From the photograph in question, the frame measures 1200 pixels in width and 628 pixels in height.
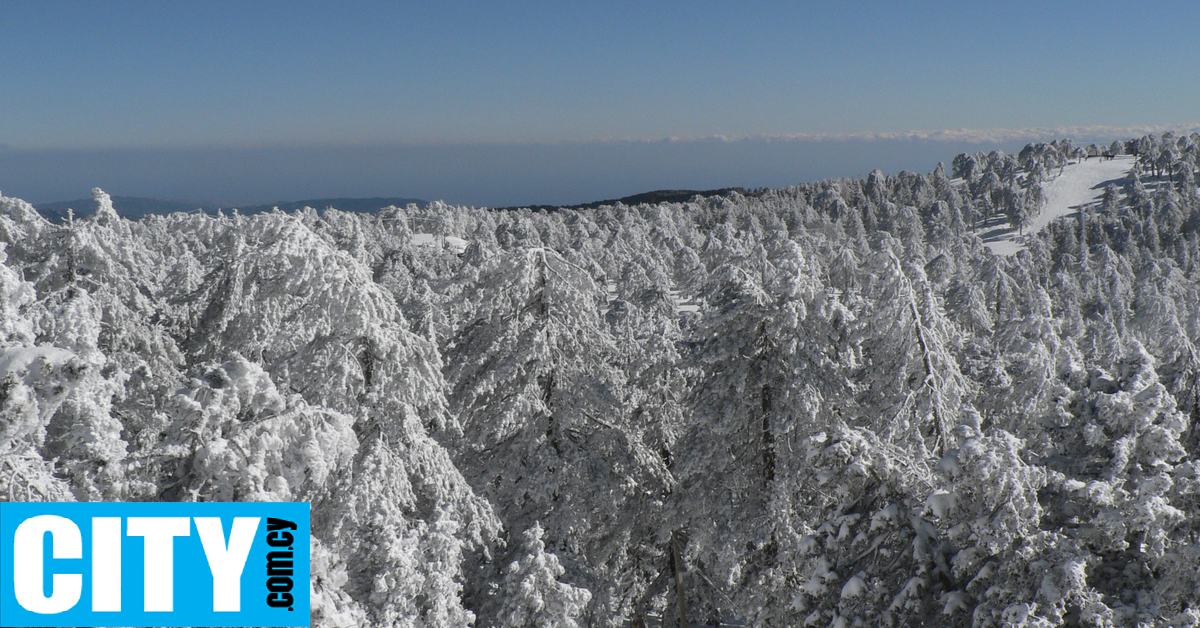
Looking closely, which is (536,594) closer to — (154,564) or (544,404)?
(544,404)

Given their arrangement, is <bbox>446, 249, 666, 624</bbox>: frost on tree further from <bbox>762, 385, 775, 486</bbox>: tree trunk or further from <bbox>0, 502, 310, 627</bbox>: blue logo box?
<bbox>0, 502, 310, 627</bbox>: blue logo box

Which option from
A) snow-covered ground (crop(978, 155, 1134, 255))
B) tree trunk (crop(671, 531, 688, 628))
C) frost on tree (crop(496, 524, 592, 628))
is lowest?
tree trunk (crop(671, 531, 688, 628))

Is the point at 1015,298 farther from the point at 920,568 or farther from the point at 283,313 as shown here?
the point at 283,313

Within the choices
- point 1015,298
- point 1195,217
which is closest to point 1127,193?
point 1195,217

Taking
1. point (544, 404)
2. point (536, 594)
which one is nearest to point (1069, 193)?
point (544, 404)

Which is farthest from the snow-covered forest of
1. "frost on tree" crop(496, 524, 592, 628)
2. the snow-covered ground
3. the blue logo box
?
the snow-covered ground

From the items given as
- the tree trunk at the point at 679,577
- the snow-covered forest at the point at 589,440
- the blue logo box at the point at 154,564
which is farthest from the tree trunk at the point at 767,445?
the blue logo box at the point at 154,564
